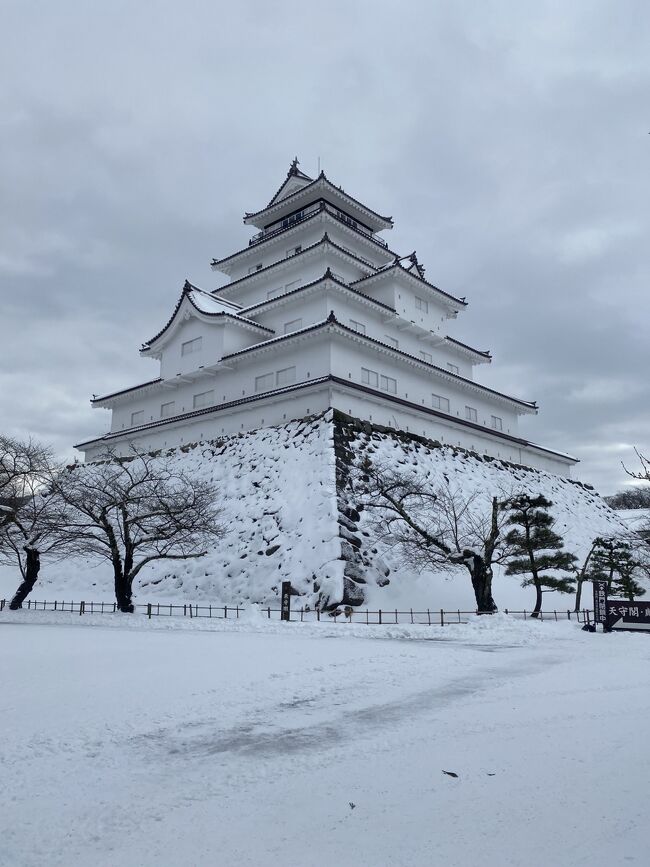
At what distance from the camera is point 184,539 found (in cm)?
2541

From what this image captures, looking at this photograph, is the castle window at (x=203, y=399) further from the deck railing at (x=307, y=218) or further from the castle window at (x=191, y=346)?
the deck railing at (x=307, y=218)

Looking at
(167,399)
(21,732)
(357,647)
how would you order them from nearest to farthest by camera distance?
(21,732), (357,647), (167,399)

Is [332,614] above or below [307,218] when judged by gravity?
below

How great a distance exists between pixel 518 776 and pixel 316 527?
66.1ft

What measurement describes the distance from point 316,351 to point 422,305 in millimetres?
12469

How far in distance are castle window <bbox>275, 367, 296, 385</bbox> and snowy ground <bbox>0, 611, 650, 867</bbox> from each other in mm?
22715

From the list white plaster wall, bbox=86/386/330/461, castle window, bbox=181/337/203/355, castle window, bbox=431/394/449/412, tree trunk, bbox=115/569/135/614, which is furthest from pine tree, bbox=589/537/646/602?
castle window, bbox=181/337/203/355

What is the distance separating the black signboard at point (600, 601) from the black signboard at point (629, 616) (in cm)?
19

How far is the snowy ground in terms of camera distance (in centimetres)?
431

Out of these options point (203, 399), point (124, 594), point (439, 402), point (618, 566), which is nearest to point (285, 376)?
point (203, 399)

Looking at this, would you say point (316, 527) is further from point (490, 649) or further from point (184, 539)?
point (490, 649)

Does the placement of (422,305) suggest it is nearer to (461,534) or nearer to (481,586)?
(461,534)

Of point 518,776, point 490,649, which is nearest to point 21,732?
point 518,776

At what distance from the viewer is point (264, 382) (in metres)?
35.5
